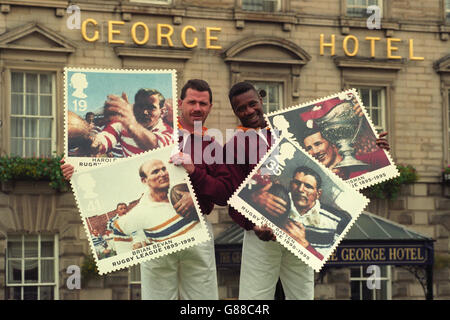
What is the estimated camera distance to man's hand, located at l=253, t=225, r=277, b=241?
6.18m

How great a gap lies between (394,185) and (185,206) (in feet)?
51.7

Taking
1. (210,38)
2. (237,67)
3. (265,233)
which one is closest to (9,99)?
(210,38)

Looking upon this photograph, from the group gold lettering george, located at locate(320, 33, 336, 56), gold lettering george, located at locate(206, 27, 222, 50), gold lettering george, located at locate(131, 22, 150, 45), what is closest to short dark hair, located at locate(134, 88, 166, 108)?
gold lettering george, located at locate(131, 22, 150, 45)

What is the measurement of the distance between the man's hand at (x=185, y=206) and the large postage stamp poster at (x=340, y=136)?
83 cm

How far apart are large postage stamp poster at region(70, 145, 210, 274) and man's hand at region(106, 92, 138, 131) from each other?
Answer: 0.37 meters

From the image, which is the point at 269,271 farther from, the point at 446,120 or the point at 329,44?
the point at 446,120

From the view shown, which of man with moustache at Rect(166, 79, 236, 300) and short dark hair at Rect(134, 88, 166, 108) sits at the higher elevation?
short dark hair at Rect(134, 88, 166, 108)

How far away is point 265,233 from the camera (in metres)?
6.18

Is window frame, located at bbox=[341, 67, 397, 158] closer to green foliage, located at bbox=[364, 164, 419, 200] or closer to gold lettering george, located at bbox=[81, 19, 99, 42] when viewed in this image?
green foliage, located at bbox=[364, 164, 419, 200]

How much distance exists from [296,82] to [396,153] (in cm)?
293

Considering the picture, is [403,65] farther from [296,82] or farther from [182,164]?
[182,164]

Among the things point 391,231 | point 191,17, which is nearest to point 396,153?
point 391,231

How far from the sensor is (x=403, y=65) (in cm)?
2203

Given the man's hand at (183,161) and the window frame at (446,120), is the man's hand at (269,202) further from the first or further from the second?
the window frame at (446,120)
